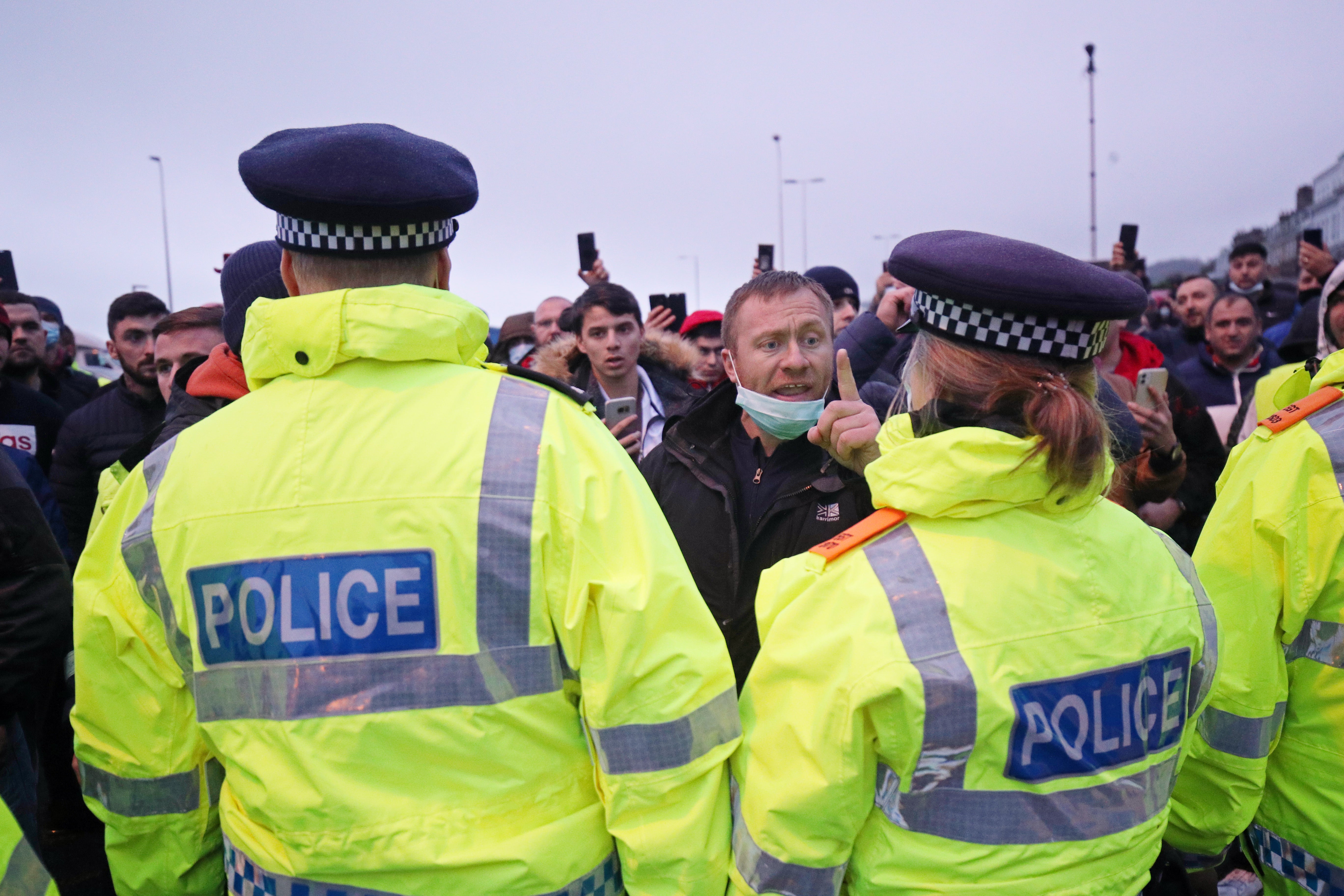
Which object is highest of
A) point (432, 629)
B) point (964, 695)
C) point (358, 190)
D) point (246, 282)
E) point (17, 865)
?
point (358, 190)

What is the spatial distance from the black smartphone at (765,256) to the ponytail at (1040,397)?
4.29m

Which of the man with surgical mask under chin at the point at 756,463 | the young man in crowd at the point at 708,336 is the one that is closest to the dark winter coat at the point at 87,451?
the man with surgical mask under chin at the point at 756,463

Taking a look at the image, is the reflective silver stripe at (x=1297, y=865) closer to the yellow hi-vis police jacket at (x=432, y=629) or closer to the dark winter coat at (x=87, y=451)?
the yellow hi-vis police jacket at (x=432, y=629)

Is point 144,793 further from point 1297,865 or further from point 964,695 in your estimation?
point 1297,865

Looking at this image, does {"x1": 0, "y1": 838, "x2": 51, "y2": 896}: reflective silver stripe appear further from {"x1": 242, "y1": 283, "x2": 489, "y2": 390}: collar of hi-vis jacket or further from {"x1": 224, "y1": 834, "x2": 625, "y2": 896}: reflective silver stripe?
{"x1": 242, "y1": 283, "x2": 489, "y2": 390}: collar of hi-vis jacket

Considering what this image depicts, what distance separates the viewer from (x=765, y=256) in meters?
5.99

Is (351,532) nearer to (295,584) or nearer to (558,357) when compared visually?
(295,584)

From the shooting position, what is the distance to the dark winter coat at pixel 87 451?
4.21 m

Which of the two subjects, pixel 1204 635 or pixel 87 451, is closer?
pixel 1204 635

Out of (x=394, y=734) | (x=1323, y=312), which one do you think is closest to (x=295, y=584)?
(x=394, y=734)

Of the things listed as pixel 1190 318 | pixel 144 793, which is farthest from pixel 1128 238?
pixel 144 793

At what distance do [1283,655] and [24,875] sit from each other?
96.9 inches

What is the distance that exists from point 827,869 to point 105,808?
59.7 inches

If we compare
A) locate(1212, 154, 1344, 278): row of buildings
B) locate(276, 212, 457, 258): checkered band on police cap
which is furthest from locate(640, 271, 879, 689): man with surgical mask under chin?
locate(1212, 154, 1344, 278): row of buildings
